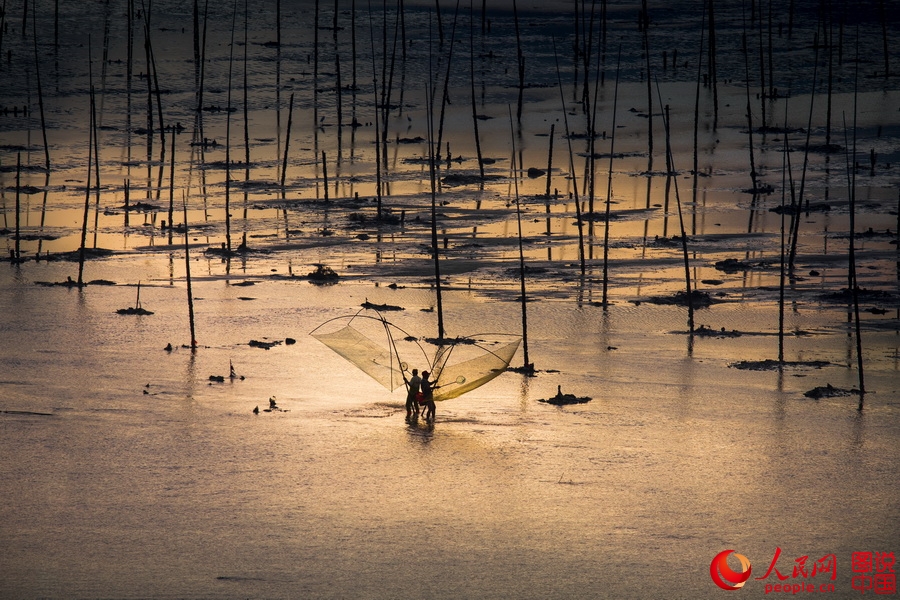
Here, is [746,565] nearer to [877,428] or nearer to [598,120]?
[877,428]

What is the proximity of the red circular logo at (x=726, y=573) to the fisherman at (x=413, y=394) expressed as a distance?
16.0 ft

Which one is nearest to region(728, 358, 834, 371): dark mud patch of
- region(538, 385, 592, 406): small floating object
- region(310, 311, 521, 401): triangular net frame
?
region(538, 385, 592, 406): small floating object

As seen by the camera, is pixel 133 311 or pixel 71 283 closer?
pixel 133 311

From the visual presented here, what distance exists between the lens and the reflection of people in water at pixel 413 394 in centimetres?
1497

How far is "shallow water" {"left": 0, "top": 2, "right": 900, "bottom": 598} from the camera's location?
11.3 metres

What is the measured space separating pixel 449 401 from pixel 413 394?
4.66 feet

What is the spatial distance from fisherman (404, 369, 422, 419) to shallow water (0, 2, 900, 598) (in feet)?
0.73

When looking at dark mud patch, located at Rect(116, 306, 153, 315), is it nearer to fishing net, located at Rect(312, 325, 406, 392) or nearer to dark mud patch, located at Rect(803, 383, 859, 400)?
fishing net, located at Rect(312, 325, 406, 392)

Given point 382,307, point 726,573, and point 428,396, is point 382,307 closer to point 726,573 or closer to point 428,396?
point 428,396

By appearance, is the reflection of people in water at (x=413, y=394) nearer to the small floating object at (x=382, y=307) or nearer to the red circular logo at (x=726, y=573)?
the red circular logo at (x=726, y=573)

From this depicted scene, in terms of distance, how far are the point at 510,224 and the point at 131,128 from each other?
1593 cm

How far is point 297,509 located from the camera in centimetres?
1218

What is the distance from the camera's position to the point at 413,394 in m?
15.0

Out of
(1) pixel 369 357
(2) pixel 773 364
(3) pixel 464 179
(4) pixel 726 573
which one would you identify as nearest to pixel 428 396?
(1) pixel 369 357
